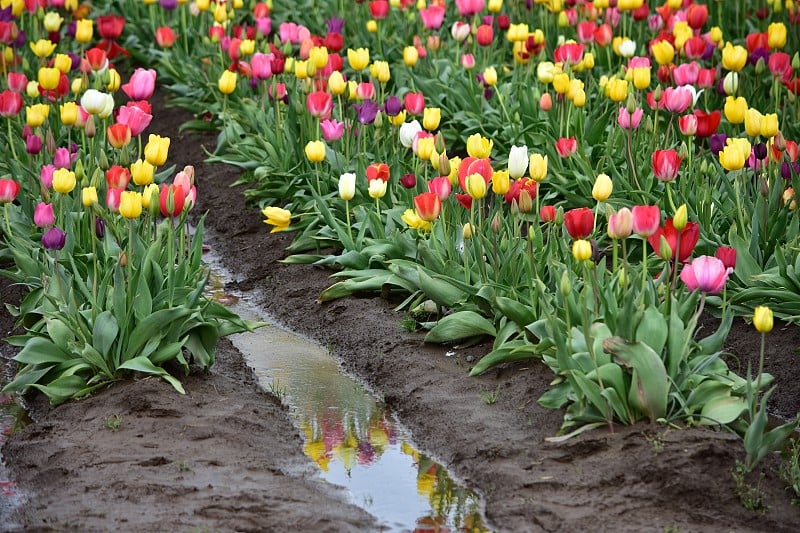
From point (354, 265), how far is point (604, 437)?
2409 millimetres

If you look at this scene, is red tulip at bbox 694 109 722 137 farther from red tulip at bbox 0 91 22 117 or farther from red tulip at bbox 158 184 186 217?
red tulip at bbox 0 91 22 117

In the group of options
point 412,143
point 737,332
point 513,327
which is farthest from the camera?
point 412,143

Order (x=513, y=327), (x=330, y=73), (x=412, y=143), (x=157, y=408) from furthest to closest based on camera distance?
(x=330, y=73), (x=412, y=143), (x=513, y=327), (x=157, y=408)

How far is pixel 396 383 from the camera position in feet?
17.9

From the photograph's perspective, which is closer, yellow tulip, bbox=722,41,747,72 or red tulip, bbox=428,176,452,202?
red tulip, bbox=428,176,452,202

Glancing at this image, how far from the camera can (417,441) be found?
195 inches

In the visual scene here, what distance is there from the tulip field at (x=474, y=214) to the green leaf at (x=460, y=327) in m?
0.01

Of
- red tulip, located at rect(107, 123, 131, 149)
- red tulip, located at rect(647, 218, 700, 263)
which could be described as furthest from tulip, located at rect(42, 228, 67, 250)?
red tulip, located at rect(647, 218, 700, 263)

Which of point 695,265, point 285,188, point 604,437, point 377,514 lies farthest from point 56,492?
point 285,188

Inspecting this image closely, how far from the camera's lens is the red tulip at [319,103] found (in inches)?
272

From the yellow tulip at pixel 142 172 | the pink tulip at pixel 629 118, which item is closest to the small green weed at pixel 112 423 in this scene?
the yellow tulip at pixel 142 172

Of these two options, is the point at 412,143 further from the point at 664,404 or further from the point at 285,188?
the point at 664,404

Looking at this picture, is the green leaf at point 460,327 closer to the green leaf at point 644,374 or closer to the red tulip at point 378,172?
the red tulip at point 378,172

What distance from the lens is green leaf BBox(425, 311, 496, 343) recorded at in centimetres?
552
